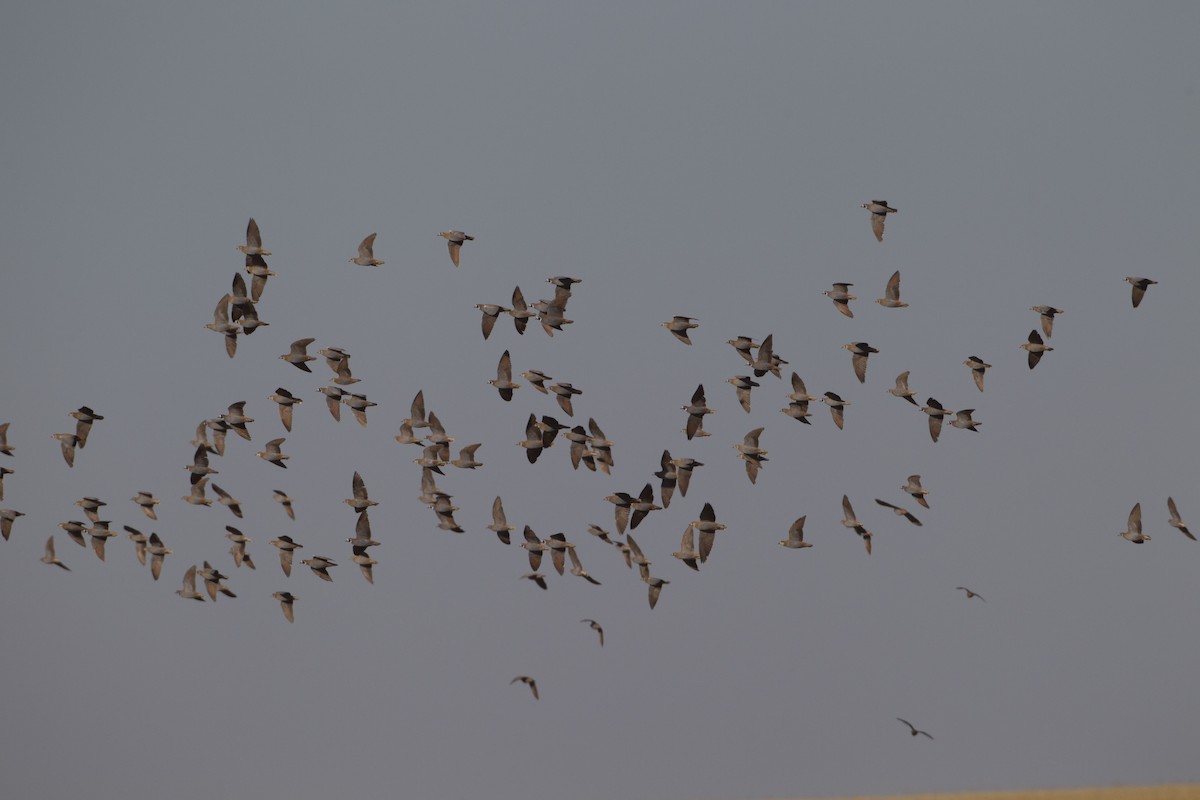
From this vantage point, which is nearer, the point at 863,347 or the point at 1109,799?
the point at 863,347

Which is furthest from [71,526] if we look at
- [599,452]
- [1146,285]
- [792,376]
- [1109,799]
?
[1109,799]

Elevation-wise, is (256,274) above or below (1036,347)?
above

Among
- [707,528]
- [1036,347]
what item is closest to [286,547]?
[707,528]

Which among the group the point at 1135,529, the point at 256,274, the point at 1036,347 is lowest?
the point at 1135,529

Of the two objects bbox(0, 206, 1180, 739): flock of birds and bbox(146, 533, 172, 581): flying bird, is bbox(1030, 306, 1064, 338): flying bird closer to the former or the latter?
bbox(0, 206, 1180, 739): flock of birds

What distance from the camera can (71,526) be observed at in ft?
148

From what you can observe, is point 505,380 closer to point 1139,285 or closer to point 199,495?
point 199,495

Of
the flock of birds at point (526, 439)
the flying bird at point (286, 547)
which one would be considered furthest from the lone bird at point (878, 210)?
the flying bird at point (286, 547)

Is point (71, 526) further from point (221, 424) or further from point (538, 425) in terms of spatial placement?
point (538, 425)

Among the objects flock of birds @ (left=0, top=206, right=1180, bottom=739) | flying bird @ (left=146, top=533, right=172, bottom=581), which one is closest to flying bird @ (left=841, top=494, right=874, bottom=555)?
flock of birds @ (left=0, top=206, right=1180, bottom=739)

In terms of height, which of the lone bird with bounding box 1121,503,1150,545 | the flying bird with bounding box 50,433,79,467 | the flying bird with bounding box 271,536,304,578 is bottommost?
the lone bird with bounding box 1121,503,1150,545

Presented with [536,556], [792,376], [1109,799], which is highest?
[792,376]

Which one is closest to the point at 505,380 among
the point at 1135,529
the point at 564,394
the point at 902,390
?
the point at 564,394

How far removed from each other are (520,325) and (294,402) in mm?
6137
